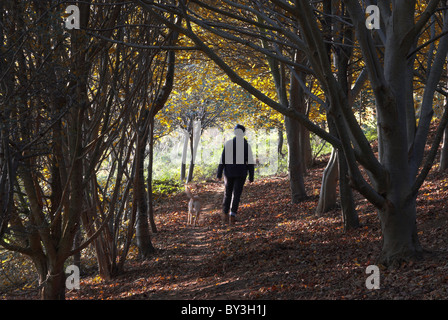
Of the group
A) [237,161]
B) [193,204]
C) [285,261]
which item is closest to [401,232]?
[285,261]

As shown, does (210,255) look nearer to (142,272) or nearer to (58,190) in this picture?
(142,272)

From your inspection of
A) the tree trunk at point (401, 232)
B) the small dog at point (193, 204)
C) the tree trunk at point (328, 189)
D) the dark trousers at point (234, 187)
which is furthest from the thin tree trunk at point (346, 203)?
the small dog at point (193, 204)

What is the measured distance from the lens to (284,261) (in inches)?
267

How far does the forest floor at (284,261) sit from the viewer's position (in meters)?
4.94

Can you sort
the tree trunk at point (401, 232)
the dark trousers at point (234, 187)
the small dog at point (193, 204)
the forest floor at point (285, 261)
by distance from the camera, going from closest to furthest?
the forest floor at point (285, 261) < the tree trunk at point (401, 232) < the dark trousers at point (234, 187) < the small dog at point (193, 204)

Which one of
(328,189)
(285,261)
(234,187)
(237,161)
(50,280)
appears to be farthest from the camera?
(234,187)

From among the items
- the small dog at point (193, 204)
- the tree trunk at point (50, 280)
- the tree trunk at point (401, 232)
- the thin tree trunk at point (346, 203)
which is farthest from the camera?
the small dog at point (193, 204)

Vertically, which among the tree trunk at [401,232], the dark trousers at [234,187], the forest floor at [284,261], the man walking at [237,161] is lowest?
the forest floor at [284,261]

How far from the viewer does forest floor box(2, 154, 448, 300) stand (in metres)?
4.94

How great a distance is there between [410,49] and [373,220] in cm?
381

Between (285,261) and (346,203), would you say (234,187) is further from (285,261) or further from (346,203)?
(285,261)

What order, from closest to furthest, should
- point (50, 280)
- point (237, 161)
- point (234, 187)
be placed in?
point (50, 280) → point (237, 161) → point (234, 187)

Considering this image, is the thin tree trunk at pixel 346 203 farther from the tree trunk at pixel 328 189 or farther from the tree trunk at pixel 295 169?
the tree trunk at pixel 295 169

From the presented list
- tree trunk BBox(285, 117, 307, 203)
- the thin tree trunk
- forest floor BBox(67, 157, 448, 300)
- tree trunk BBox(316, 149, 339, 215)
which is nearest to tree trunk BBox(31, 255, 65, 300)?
forest floor BBox(67, 157, 448, 300)
